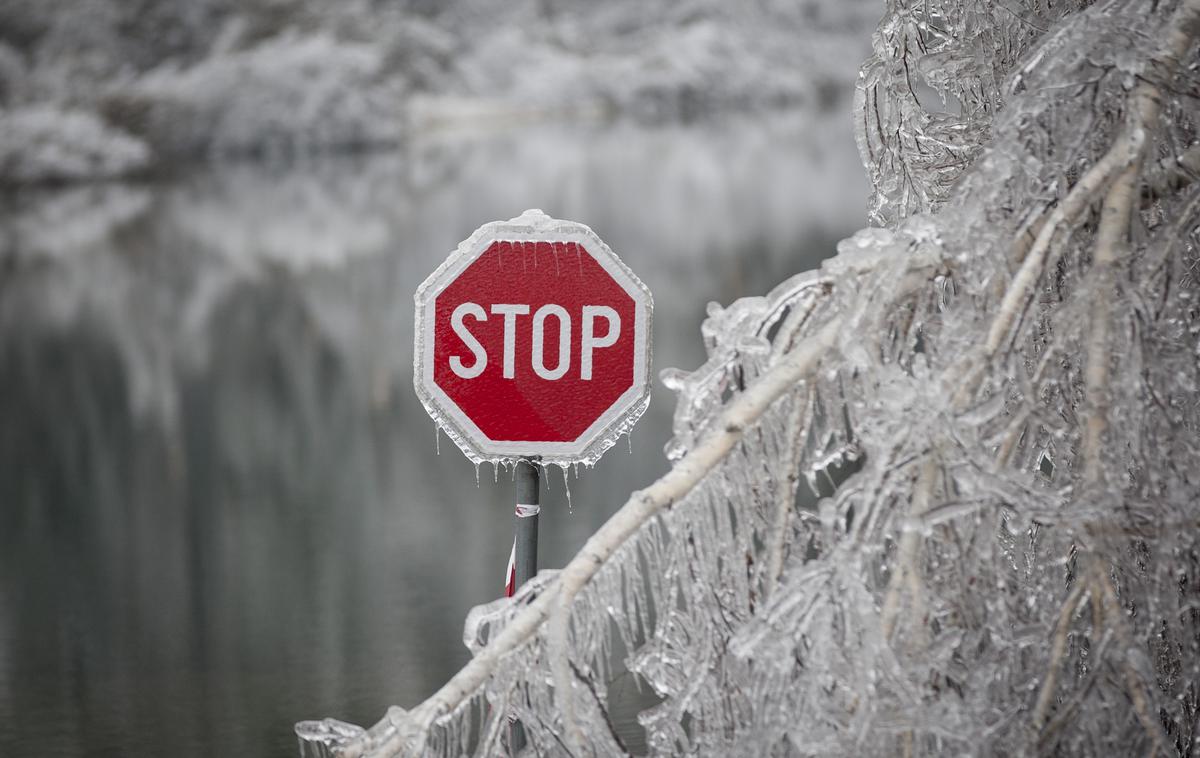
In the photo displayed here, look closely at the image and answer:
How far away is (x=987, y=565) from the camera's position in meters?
1.88

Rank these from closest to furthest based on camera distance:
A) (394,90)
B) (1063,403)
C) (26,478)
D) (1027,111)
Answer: (1027,111) < (1063,403) < (26,478) < (394,90)

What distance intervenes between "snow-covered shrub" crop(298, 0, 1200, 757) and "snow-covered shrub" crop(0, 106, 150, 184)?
3171 cm

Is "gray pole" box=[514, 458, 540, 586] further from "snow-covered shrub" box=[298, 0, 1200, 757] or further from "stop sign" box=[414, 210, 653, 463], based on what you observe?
"snow-covered shrub" box=[298, 0, 1200, 757]

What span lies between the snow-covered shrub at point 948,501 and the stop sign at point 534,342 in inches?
11.9

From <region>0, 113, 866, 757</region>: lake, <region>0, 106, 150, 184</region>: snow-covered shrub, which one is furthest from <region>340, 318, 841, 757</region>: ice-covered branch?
<region>0, 106, 150, 184</region>: snow-covered shrub

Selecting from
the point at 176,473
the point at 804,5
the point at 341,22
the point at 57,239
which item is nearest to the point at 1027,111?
the point at 176,473

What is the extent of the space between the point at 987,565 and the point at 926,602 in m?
0.09

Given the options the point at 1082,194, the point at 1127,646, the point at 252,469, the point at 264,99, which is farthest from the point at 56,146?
the point at 1127,646

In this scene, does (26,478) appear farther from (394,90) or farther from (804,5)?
(804,5)

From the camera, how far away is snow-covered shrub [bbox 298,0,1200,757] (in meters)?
1.80

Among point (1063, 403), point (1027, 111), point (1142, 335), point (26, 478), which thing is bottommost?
point (26, 478)

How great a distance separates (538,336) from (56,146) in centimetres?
3215

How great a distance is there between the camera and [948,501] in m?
1.80

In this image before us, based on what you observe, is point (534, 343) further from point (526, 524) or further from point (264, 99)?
point (264, 99)
